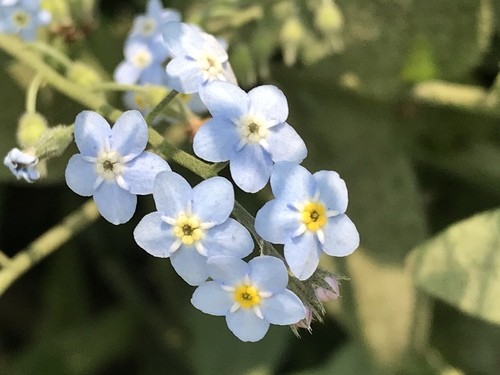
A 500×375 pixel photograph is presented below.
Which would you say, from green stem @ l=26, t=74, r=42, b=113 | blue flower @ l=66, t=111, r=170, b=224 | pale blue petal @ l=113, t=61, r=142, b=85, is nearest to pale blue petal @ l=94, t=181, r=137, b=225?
blue flower @ l=66, t=111, r=170, b=224

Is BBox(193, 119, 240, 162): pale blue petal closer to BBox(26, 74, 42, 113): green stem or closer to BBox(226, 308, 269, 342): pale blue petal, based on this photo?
BBox(226, 308, 269, 342): pale blue petal

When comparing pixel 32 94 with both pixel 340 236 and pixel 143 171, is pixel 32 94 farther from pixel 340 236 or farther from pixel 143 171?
pixel 340 236

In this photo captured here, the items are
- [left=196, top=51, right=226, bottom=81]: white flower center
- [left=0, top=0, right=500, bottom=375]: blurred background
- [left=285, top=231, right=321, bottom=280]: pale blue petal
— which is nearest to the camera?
[left=285, top=231, right=321, bottom=280]: pale blue petal

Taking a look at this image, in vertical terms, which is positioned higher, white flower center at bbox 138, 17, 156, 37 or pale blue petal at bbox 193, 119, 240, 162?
pale blue petal at bbox 193, 119, 240, 162

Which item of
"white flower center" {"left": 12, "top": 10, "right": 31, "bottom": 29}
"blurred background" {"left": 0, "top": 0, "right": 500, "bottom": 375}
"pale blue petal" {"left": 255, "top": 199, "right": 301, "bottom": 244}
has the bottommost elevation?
"blurred background" {"left": 0, "top": 0, "right": 500, "bottom": 375}

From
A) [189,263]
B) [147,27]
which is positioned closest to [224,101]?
[189,263]

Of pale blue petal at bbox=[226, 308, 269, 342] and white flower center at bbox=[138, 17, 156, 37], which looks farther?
white flower center at bbox=[138, 17, 156, 37]
